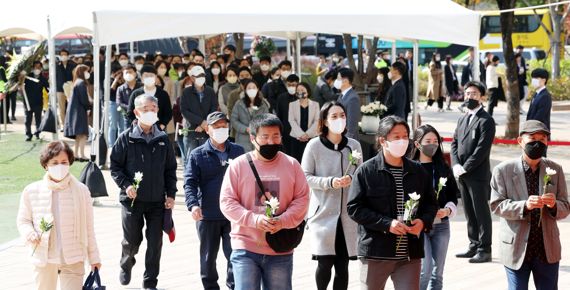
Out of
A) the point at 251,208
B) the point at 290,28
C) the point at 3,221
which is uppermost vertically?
the point at 290,28

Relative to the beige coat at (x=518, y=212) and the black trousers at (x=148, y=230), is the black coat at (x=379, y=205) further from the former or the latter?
the black trousers at (x=148, y=230)

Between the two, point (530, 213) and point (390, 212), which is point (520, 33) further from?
point (390, 212)

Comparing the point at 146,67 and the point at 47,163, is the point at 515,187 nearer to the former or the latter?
the point at 47,163

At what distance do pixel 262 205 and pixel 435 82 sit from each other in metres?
26.3

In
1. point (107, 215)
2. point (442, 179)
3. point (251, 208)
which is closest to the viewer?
point (251, 208)

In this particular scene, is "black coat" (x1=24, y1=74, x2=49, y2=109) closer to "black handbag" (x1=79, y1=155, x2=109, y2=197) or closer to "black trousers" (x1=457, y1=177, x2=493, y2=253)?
"black handbag" (x1=79, y1=155, x2=109, y2=197)

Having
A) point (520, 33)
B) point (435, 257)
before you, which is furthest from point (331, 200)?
point (520, 33)

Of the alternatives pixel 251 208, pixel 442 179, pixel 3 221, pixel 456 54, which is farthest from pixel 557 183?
pixel 456 54

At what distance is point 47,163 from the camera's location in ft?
24.0

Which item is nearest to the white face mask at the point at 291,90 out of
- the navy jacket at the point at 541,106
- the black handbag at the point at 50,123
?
the navy jacket at the point at 541,106

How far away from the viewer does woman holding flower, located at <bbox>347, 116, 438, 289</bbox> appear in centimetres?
701

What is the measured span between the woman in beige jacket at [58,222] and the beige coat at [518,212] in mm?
2795

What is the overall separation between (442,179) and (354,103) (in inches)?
255

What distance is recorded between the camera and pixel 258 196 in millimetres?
7125
